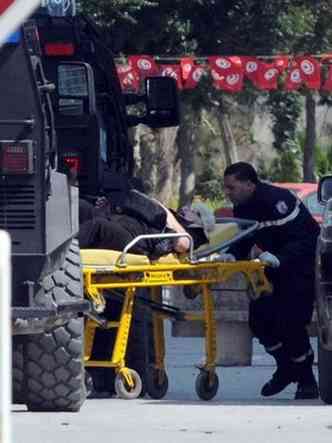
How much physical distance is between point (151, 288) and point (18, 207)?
10.1 ft

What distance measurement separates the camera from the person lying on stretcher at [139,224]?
414 inches

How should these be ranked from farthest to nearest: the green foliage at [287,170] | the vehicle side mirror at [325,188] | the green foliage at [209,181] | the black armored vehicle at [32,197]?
the green foliage at [209,181] → the green foliage at [287,170] → the vehicle side mirror at [325,188] → the black armored vehicle at [32,197]

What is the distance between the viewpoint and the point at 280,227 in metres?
11.4

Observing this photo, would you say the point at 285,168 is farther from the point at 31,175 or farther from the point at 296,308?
the point at 31,175

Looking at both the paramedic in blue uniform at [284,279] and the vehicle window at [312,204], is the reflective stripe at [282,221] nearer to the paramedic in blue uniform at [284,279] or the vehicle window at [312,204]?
the paramedic in blue uniform at [284,279]

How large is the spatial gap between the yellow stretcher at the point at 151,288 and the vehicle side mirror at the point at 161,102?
1319 mm

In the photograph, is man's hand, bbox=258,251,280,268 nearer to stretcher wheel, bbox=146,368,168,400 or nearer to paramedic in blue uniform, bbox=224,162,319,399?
paramedic in blue uniform, bbox=224,162,319,399

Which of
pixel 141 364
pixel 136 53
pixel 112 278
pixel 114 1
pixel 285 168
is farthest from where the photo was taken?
pixel 285 168

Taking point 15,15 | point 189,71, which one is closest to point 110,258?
point 15,15

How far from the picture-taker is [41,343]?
8953 millimetres

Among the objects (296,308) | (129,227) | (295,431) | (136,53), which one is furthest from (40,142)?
(136,53)

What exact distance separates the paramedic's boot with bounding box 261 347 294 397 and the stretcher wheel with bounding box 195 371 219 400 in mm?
558

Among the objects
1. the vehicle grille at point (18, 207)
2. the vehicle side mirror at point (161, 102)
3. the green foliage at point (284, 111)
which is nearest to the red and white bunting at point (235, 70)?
the green foliage at point (284, 111)

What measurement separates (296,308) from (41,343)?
2850 millimetres
